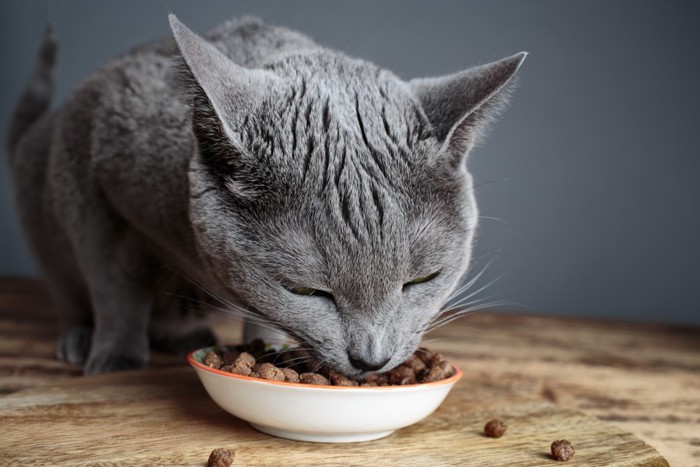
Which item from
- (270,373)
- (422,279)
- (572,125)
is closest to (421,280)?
(422,279)

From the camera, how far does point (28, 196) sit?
1.77m

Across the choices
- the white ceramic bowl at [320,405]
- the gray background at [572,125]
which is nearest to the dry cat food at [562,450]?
the white ceramic bowl at [320,405]

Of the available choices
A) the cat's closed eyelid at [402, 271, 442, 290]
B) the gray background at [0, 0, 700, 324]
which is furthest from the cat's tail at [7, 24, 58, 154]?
the cat's closed eyelid at [402, 271, 442, 290]

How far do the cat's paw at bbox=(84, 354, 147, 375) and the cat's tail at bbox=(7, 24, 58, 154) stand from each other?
821mm

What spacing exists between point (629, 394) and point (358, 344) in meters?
0.89

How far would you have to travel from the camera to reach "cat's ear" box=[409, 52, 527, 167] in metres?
0.99

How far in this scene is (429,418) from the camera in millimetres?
1139

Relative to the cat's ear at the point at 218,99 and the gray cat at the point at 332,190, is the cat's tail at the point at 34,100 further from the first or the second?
the cat's ear at the point at 218,99

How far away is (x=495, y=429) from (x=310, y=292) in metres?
0.35

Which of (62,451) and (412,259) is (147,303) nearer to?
(62,451)

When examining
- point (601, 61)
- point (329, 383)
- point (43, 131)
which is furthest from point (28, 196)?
point (601, 61)

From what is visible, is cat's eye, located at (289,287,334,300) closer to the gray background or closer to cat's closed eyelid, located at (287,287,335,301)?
cat's closed eyelid, located at (287,287,335,301)

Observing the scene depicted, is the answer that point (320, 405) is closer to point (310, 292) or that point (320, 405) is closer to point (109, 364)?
point (310, 292)

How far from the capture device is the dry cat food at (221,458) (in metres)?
0.87
